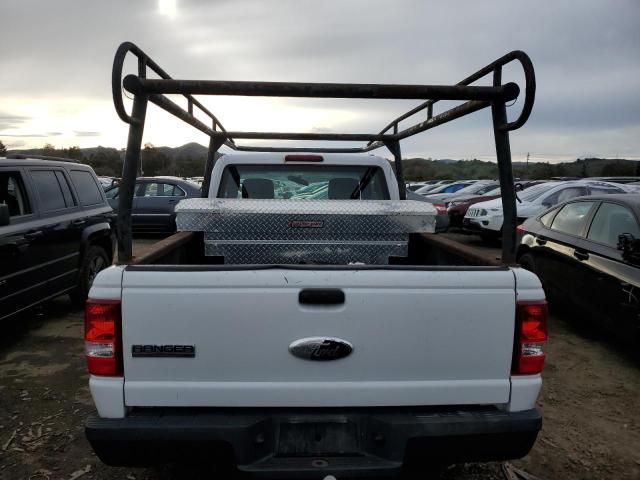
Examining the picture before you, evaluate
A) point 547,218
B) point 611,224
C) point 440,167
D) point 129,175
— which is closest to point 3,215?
point 129,175

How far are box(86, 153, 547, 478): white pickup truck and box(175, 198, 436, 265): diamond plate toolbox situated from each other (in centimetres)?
112

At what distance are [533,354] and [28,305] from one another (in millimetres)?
4810

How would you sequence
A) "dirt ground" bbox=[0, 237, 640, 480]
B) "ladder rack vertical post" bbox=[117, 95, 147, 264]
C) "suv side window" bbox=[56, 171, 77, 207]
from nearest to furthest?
"ladder rack vertical post" bbox=[117, 95, 147, 264]
"dirt ground" bbox=[0, 237, 640, 480]
"suv side window" bbox=[56, 171, 77, 207]

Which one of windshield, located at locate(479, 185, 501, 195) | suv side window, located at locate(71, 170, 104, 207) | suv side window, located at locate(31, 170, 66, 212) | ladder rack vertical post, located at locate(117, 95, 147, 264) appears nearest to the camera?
ladder rack vertical post, located at locate(117, 95, 147, 264)

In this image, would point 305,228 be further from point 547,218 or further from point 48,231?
point 547,218

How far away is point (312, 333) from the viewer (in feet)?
6.86

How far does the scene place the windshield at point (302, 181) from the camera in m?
4.19

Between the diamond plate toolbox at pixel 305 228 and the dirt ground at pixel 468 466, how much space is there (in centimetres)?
141

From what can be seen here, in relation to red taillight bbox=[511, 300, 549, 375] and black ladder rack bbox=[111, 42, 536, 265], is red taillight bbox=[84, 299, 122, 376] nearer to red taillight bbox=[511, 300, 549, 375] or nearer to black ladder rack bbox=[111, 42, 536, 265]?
black ladder rack bbox=[111, 42, 536, 265]

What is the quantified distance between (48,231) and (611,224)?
5.84 meters

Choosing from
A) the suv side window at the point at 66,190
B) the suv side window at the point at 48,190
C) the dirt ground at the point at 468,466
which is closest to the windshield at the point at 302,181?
the dirt ground at the point at 468,466

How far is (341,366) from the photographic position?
6.99ft

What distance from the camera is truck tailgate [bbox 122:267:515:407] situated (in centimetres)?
206

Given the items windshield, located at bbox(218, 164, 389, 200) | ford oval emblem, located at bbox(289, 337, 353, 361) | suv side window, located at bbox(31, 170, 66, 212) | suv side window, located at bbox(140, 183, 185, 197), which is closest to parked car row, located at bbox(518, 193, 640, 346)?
windshield, located at bbox(218, 164, 389, 200)
